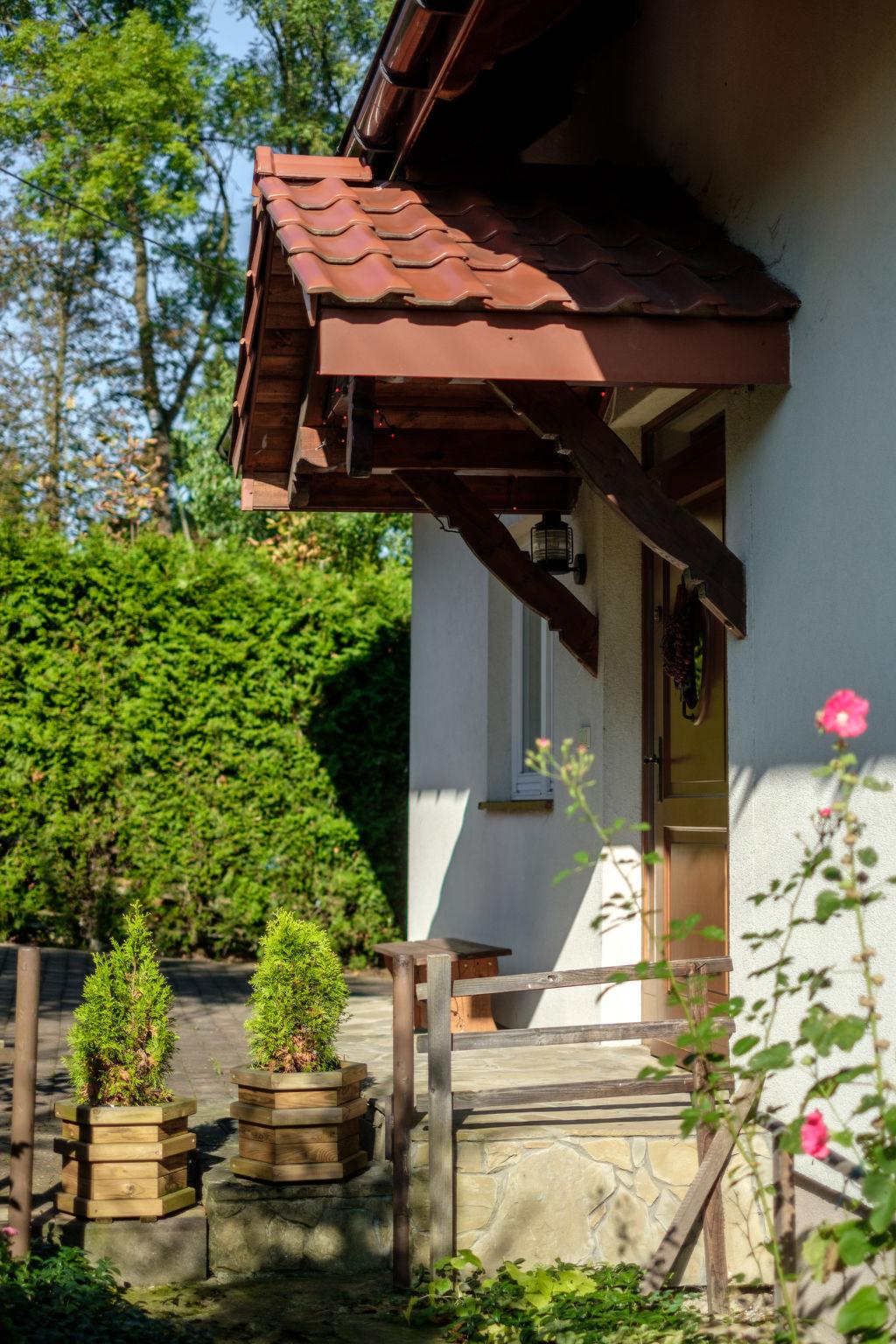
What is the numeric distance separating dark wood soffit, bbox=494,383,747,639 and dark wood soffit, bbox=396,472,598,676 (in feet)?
5.68

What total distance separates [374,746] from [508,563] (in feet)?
16.4

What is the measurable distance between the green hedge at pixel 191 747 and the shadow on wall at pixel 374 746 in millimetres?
16

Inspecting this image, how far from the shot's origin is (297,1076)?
4.87 metres

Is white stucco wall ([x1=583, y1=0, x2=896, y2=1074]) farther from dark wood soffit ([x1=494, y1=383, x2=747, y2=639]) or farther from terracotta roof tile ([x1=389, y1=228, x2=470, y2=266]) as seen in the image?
terracotta roof tile ([x1=389, y1=228, x2=470, y2=266])

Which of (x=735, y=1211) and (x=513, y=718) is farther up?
(x=513, y=718)

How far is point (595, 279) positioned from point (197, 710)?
22.5 feet

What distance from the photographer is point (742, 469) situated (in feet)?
15.9

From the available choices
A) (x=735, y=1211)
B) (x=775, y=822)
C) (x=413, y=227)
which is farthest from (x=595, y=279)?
(x=735, y=1211)

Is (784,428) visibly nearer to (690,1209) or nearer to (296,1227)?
(690,1209)

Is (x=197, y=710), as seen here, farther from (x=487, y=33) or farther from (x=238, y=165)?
(x=238, y=165)

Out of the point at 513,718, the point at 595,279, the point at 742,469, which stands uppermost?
the point at 595,279

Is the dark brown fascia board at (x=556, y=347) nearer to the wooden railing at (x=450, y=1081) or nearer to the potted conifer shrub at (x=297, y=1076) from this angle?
the wooden railing at (x=450, y=1081)

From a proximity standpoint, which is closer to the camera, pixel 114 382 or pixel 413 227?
pixel 413 227

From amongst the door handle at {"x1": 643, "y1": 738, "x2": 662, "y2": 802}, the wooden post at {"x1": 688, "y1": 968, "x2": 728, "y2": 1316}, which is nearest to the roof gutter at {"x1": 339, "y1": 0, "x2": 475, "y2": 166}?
the door handle at {"x1": 643, "y1": 738, "x2": 662, "y2": 802}
